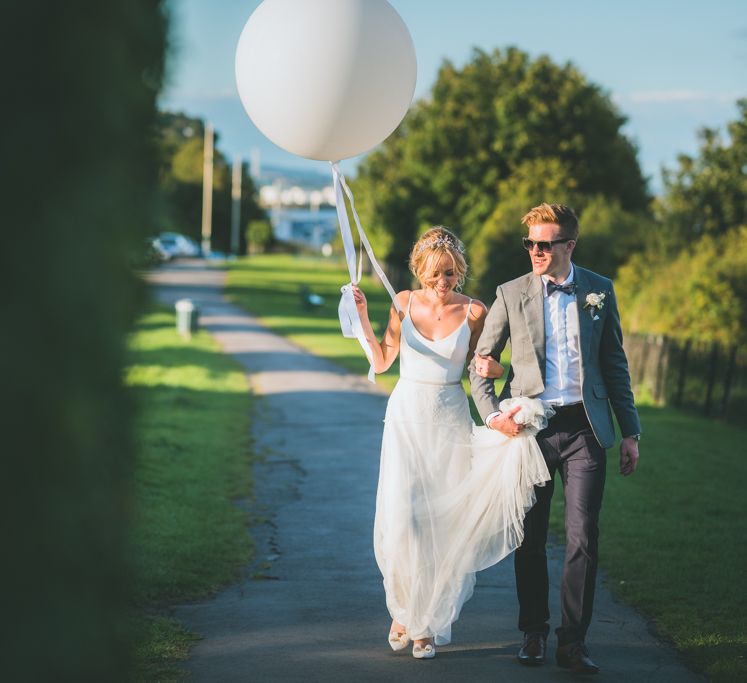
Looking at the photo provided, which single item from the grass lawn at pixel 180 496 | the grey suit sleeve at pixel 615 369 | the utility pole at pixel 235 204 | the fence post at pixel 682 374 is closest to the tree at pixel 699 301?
the fence post at pixel 682 374

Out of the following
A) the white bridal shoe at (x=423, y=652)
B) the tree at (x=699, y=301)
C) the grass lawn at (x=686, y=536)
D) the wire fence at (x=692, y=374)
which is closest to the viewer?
the white bridal shoe at (x=423, y=652)

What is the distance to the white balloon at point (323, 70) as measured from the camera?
6051mm

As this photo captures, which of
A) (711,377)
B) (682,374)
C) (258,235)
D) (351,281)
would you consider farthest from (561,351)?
→ (258,235)

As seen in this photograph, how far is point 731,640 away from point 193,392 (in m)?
13.5

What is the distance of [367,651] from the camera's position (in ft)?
18.8

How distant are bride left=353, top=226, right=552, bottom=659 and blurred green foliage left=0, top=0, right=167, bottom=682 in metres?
3.64

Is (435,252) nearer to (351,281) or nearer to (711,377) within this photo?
(351,281)

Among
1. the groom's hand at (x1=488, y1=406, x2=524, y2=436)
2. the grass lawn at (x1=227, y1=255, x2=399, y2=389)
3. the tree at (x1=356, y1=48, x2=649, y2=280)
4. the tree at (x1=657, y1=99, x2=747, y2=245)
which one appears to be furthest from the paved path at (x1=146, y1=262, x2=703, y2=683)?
the tree at (x1=356, y1=48, x2=649, y2=280)

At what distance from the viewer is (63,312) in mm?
2000

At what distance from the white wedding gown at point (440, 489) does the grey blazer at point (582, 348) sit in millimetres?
190

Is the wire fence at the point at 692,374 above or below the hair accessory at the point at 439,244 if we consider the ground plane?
below

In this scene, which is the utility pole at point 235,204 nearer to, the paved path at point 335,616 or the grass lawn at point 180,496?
the grass lawn at point 180,496

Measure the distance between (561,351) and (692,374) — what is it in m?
13.2

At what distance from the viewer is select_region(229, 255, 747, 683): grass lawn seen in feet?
20.5
